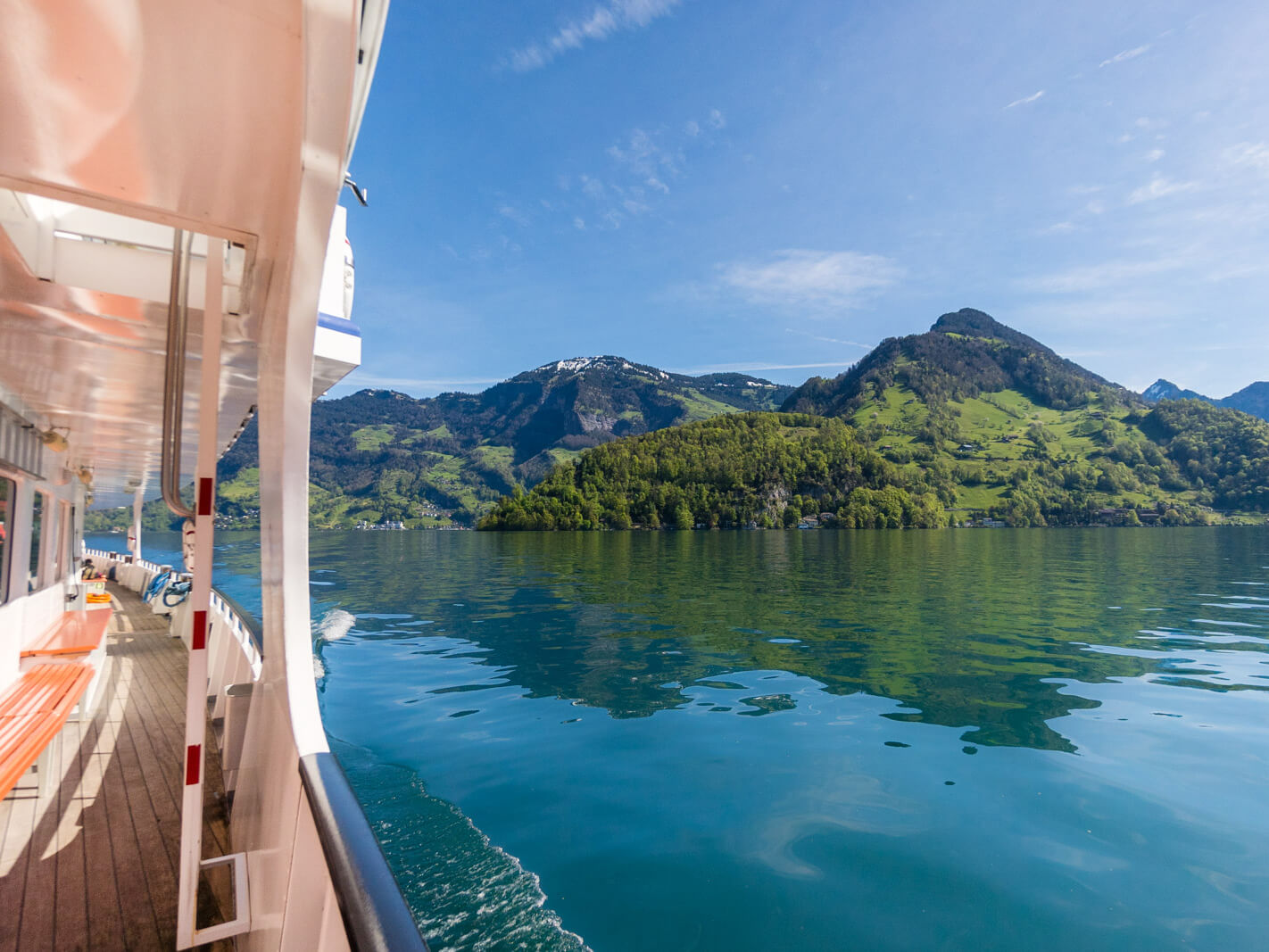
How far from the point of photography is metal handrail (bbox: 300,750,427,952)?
1.36 m

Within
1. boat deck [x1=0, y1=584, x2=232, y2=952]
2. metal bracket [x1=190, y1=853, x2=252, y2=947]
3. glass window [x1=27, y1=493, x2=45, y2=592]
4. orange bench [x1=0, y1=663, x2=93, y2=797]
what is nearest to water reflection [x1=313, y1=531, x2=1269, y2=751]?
boat deck [x1=0, y1=584, x2=232, y2=952]

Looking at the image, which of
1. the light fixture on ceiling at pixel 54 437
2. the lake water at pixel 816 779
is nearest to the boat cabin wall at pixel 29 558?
the light fixture on ceiling at pixel 54 437

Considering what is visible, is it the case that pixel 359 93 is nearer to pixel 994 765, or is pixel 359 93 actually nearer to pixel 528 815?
pixel 528 815

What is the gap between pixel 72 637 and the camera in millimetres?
7406

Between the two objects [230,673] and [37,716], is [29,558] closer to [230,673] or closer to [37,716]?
[230,673]

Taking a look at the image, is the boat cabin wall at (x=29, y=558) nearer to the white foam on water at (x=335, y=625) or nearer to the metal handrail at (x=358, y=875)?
the metal handrail at (x=358, y=875)

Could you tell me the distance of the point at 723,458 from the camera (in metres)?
125

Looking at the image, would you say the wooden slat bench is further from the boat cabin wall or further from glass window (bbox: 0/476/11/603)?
glass window (bbox: 0/476/11/603)

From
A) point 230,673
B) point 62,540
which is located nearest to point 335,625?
point 62,540

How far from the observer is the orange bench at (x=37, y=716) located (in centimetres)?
362

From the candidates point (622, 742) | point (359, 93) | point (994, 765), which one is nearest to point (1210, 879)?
point (994, 765)

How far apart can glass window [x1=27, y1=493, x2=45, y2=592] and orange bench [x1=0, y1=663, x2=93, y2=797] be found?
1.58m

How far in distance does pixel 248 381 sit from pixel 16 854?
9.59ft

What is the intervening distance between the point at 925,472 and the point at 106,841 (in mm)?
139946
